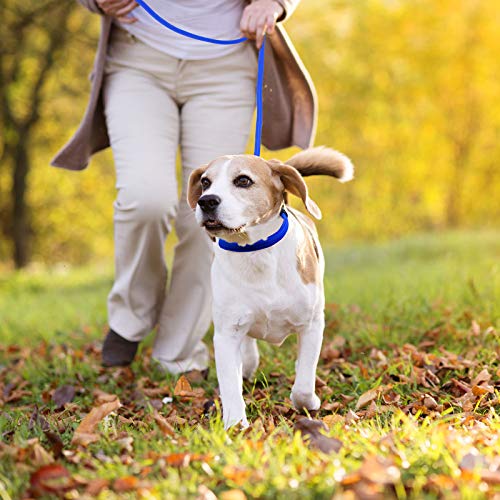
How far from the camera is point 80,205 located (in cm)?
1759

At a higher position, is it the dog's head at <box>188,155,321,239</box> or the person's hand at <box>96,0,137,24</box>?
the person's hand at <box>96,0,137,24</box>

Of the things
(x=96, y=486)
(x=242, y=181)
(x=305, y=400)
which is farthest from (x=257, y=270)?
(x=96, y=486)

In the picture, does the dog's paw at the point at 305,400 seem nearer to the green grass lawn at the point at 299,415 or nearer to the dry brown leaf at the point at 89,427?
the green grass lawn at the point at 299,415

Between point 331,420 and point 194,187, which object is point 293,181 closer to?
point 194,187

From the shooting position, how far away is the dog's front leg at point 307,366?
3.27 m

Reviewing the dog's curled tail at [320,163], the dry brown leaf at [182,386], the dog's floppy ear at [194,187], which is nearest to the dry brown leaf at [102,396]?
the dry brown leaf at [182,386]

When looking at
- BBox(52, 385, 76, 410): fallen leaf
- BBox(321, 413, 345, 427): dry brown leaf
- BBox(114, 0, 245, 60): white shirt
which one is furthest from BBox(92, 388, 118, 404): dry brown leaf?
BBox(114, 0, 245, 60): white shirt

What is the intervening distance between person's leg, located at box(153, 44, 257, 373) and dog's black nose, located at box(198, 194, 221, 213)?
116cm

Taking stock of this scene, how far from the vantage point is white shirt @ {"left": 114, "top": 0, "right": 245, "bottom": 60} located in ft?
13.0

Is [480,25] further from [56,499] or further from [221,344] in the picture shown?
[56,499]

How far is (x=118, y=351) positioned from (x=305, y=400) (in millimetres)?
1505

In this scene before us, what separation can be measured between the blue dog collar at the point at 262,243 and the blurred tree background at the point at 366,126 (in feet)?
34.5

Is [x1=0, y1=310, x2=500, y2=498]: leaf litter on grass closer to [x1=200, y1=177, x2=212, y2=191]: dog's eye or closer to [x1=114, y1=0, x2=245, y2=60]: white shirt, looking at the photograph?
[x1=200, y1=177, x2=212, y2=191]: dog's eye

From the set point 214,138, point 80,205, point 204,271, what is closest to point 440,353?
point 204,271
